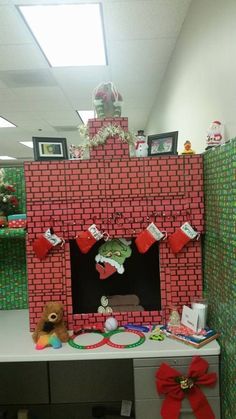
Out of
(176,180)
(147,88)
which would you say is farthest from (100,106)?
(147,88)

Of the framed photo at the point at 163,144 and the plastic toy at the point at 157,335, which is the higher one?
the framed photo at the point at 163,144

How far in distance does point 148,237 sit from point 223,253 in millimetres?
380

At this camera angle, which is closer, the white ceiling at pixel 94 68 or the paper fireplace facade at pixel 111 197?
the paper fireplace facade at pixel 111 197

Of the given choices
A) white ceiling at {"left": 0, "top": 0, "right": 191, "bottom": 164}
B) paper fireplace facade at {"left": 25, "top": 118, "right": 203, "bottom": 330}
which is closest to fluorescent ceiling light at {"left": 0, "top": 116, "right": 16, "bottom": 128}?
white ceiling at {"left": 0, "top": 0, "right": 191, "bottom": 164}

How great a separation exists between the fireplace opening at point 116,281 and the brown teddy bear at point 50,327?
0.17 m

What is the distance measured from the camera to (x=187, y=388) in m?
1.32

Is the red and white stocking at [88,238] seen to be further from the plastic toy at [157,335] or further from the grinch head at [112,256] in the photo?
the plastic toy at [157,335]

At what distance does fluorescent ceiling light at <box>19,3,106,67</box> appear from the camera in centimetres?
202

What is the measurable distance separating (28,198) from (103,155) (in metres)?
0.44

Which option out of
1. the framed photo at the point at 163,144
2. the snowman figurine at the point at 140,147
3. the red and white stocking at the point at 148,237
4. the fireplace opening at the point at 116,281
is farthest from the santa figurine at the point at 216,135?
the fireplace opening at the point at 116,281

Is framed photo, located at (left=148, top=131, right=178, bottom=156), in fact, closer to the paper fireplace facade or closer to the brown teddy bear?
the paper fireplace facade

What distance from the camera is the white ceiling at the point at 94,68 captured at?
212 cm

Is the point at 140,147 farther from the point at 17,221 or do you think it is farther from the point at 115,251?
the point at 17,221

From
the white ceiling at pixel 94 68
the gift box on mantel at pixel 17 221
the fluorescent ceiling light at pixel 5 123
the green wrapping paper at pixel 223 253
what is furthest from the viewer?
the fluorescent ceiling light at pixel 5 123
